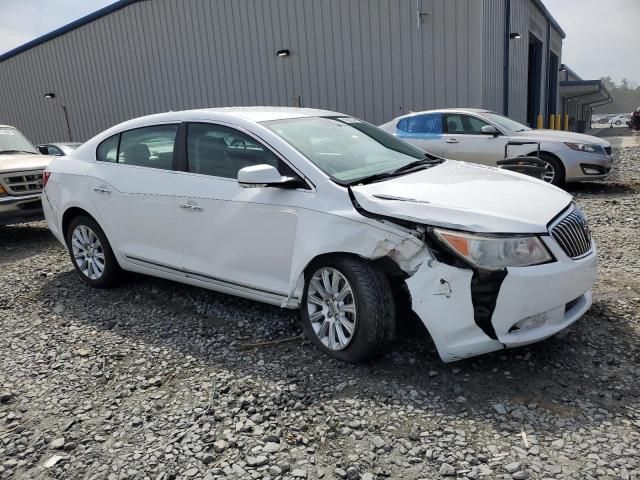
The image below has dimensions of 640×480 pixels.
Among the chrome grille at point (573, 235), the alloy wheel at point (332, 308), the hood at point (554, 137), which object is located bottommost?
the alloy wheel at point (332, 308)

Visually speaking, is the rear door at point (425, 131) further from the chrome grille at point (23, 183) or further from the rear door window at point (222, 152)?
the rear door window at point (222, 152)

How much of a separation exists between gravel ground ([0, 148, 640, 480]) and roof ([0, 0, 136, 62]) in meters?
16.5

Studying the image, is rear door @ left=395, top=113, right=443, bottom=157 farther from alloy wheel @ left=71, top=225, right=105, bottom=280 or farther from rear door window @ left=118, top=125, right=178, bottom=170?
alloy wheel @ left=71, top=225, right=105, bottom=280

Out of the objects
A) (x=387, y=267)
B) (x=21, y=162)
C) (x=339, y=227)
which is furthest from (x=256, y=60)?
(x=387, y=267)

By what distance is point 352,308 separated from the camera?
3225 mm

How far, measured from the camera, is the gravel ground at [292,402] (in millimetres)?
2510

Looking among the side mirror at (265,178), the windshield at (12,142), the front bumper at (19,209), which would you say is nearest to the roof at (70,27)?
the windshield at (12,142)

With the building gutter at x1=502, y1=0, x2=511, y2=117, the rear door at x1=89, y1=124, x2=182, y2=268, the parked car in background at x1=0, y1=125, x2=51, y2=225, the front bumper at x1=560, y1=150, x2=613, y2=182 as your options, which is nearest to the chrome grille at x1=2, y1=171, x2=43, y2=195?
the parked car in background at x1=0, y1=125, x2=51, y2=225

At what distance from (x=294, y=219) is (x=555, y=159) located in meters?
6.84

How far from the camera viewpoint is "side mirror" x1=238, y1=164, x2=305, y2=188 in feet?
11.1

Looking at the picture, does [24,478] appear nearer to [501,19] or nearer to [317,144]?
[317,144]

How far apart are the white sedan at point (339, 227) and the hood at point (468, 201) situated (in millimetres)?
10

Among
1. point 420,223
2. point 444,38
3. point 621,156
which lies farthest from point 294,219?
point 621,156

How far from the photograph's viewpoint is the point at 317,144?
12.4 feet
